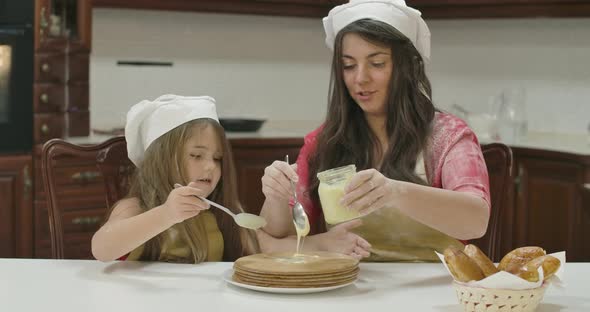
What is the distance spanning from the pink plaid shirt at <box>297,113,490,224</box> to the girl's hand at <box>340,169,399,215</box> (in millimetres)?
375

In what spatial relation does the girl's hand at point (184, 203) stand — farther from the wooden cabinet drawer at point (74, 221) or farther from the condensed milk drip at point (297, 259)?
the wooden cabinet drawer at point (74, 221)

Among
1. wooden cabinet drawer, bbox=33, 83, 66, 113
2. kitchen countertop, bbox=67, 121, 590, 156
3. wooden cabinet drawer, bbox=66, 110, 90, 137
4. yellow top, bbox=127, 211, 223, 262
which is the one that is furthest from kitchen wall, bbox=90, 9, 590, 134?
yellow top, bbox=127, 211, 223, 262

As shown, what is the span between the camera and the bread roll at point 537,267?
163 centimetres

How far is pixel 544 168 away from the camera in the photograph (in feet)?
13.0

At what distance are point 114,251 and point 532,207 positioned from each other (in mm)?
2478

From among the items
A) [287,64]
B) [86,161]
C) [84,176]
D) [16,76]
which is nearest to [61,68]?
[16,76]

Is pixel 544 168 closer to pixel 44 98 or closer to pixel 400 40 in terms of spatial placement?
pixel 400 40

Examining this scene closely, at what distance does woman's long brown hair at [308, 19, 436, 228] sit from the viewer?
7.87ft

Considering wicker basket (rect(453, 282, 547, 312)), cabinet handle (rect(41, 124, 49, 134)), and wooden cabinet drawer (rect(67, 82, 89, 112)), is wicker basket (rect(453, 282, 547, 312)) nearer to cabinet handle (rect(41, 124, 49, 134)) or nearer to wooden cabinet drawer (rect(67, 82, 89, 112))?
cabinet handle (rect(41, 124, 49, 134))

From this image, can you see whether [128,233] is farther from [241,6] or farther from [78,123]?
[241,6]

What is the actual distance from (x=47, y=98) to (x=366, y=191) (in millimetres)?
2531

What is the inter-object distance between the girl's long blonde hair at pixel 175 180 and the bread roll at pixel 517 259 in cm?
80

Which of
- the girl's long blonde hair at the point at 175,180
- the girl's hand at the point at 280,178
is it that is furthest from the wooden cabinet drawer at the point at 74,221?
the girl's hand at the point at 280,178

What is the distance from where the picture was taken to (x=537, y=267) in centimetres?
164
